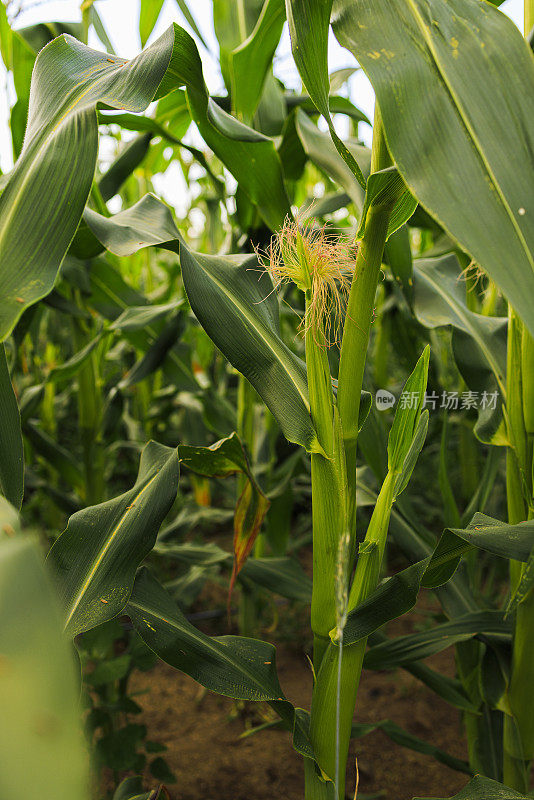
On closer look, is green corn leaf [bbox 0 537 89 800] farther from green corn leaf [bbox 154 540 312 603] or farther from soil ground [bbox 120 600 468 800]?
soil ground [bbox 120 600 468 800]

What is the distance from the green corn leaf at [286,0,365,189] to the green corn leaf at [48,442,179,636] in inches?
15.8

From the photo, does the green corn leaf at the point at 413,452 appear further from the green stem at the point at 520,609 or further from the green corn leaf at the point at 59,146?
the green corn leaf at the point at 59,146

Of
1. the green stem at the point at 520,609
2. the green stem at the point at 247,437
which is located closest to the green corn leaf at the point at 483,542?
the green stem at the point at 520,609

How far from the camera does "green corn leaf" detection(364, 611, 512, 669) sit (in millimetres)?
736

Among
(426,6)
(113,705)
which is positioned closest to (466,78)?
(426,6)

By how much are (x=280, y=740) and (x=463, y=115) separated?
125 cm

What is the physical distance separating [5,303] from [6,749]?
257 millimetres

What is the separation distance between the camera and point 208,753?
3.86ft

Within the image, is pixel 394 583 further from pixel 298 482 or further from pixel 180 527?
pixel 298 482

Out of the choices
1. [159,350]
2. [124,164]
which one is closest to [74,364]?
[159,350]

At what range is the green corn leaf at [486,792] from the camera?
1.85 feet

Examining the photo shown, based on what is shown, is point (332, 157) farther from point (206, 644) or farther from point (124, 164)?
point (206, 644)

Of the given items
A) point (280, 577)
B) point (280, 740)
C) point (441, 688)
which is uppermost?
point (280, 577)

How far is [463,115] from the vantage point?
35 centimetres
